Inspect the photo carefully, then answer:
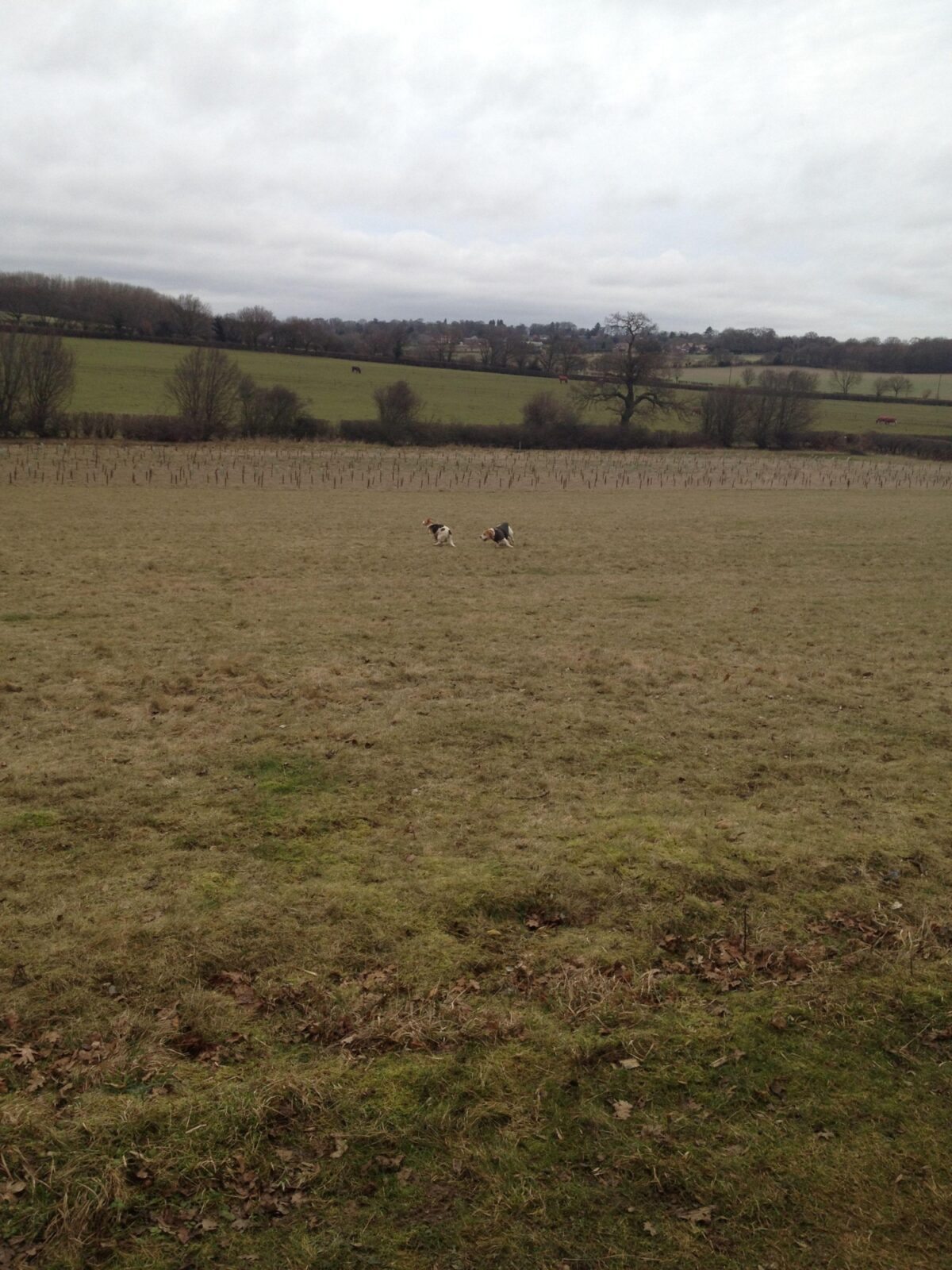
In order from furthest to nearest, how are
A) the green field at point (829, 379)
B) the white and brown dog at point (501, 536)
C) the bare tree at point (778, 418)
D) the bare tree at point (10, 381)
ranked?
the green field at point (829, 379)
the bare tree at point (778, 418)
the bare tree at point (10, 381)
the white and brown dog at point (501, 536)

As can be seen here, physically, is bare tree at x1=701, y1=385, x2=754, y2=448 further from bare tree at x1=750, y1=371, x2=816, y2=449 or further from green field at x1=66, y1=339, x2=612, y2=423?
green field at x1=66, y1=339, x2=612, y2=423

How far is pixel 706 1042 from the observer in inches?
175

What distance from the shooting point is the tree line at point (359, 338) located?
3329 inches

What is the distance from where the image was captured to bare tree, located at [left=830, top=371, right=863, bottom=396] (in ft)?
314

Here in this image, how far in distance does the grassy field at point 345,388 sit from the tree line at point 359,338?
6.24m

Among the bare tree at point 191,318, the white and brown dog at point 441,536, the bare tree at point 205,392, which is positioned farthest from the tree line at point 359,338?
the white and brown dog at point 441,536

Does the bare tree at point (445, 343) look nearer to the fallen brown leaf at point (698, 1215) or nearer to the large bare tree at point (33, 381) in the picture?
the large bare tree at point (33, 381)

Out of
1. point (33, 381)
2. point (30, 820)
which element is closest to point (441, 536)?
point (30, 820)

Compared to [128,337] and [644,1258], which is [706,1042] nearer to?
[644,1258]

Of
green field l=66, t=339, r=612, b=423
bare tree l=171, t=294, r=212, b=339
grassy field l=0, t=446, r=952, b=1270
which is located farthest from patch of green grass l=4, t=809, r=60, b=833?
bare tree l=171, t=294, r=212, b=339

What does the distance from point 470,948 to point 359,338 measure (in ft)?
345

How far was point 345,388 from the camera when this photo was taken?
73.2 meters

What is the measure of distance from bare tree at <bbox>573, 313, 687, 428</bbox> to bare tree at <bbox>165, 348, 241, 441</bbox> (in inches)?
1064

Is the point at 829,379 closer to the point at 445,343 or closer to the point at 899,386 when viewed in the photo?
the point at 899,386
